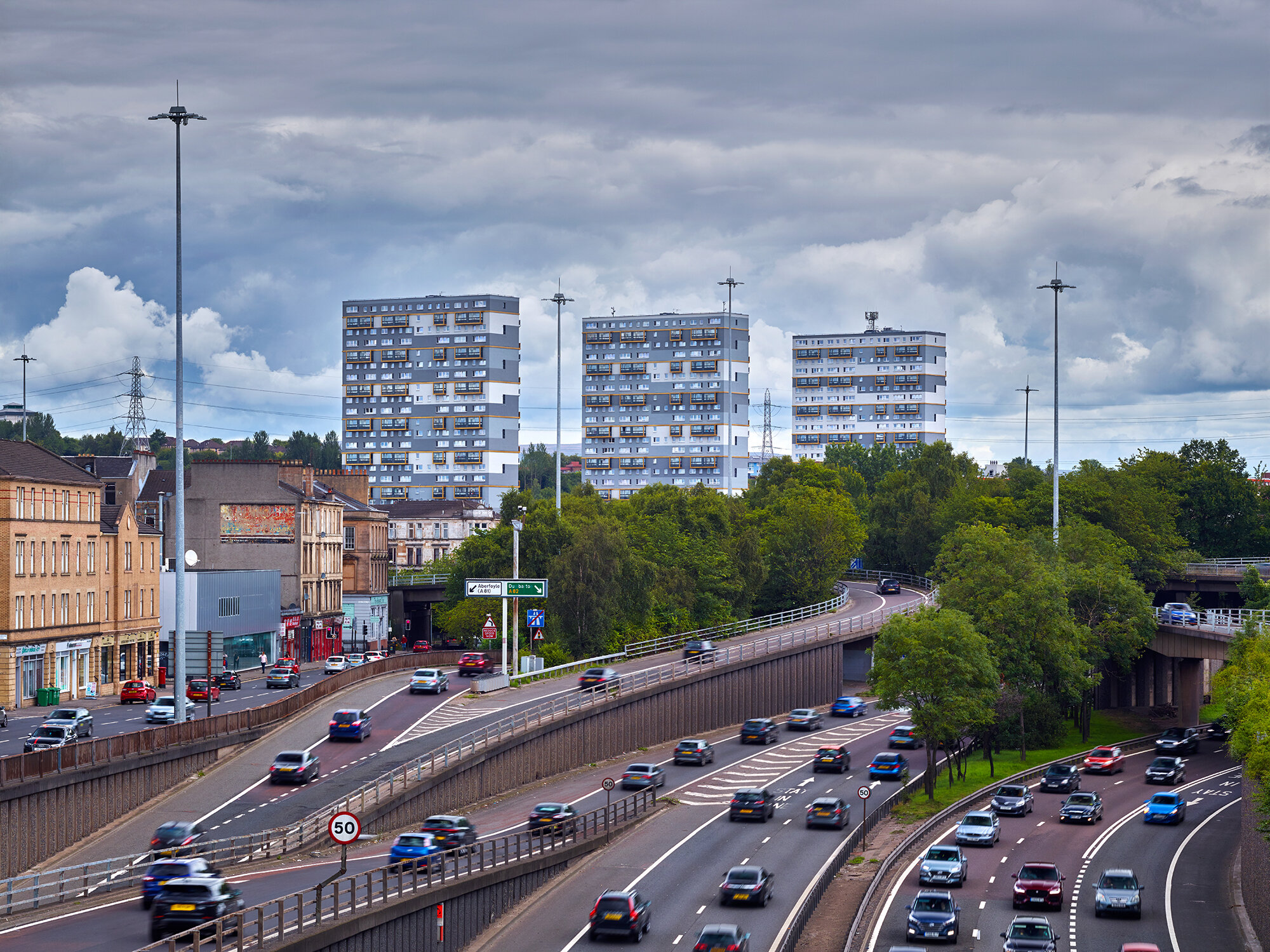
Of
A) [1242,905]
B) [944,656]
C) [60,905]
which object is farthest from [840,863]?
[60,905]

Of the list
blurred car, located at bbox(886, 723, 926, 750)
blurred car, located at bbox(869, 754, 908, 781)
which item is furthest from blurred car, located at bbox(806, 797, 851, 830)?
blurred car, located at bbox(886, 723, 926, 750)

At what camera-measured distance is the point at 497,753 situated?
68250 millimetres

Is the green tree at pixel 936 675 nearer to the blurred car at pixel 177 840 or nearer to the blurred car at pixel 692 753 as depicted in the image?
the blurred car at pixel 692 753

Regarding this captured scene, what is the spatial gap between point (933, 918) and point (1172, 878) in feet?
49.9

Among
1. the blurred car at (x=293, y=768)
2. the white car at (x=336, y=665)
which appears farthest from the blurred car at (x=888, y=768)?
the white car at (x=336, y=665)

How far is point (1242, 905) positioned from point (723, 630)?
61.8m

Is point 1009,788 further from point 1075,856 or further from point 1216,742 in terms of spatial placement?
point 1216,742

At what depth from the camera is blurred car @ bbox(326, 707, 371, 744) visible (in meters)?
69.1

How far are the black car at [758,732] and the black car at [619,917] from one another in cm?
4150

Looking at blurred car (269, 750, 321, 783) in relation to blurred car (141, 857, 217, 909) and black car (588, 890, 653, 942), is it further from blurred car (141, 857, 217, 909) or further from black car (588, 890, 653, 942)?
blurred car (141, 857, 217, 909)

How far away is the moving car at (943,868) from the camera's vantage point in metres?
54.1

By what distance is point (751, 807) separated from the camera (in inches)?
2554

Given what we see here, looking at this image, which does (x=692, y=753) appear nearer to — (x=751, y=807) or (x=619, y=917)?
(x=751, y=807)

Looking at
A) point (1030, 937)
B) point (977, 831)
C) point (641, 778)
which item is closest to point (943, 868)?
point (977, 831)
